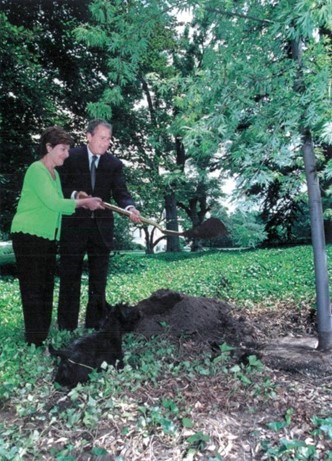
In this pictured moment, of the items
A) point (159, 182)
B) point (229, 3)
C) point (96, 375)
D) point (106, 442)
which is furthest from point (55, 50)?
point (106, 442)

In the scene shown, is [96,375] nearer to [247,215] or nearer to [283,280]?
[247,215]

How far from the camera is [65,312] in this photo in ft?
15.0

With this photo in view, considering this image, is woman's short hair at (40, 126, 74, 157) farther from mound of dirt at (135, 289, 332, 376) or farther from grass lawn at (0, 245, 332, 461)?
mound of dirt at (135, 289, 332, 376)

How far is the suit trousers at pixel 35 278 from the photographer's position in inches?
149

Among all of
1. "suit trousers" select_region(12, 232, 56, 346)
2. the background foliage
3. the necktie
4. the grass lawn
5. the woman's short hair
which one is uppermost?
the background foliage

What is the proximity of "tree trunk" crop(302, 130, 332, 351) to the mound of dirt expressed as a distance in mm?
236

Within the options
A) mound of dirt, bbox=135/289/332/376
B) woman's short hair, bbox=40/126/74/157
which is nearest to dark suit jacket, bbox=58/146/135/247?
woman's short hair, bbox=40/126/74/157

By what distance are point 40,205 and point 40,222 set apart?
14 cm

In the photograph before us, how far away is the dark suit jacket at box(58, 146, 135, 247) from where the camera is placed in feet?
13.8

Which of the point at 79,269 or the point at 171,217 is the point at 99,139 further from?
the point at 171,217

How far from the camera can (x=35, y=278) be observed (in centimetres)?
382

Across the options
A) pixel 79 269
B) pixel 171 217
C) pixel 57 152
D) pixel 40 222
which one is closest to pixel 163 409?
pixel 40 222

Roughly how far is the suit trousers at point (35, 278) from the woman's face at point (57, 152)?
2.22 feet

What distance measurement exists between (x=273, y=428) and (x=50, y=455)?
131 centimetres
